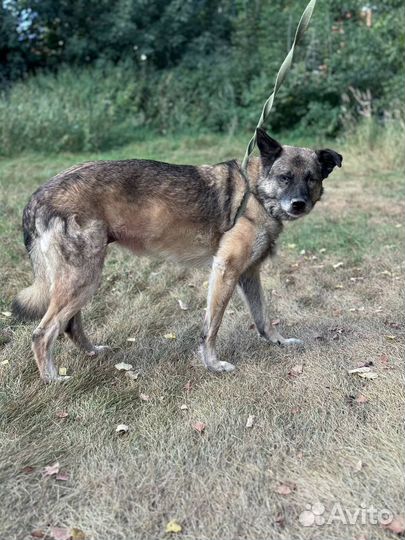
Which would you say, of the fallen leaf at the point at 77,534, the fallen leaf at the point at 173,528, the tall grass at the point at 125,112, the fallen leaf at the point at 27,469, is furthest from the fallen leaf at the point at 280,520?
the tall grass at the point at 125,112

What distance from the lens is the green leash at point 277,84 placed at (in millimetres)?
3293

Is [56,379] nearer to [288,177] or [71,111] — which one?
[288,177]

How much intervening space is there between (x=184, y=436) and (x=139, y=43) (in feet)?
56.5

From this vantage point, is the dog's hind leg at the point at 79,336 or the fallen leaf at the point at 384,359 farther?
the dog's hind leg at the point at 79,336

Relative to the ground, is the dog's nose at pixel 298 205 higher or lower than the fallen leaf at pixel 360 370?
higher

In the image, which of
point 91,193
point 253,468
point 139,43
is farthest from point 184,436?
point 139,43

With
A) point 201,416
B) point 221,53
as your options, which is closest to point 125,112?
point 221,53

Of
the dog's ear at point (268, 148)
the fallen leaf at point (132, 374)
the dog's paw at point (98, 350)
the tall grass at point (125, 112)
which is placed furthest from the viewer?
the tall grass at point (125, 112)

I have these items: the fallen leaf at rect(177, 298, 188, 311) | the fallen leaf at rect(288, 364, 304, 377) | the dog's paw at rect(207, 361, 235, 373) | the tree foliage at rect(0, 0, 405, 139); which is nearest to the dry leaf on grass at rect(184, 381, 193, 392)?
the dog's paw at rect(207, 361, 235, 373)

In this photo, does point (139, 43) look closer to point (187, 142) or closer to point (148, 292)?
point (187, 142)

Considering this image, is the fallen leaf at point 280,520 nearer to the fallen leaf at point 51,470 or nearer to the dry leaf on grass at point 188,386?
the fallen leaf at point 51,470

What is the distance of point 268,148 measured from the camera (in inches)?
156

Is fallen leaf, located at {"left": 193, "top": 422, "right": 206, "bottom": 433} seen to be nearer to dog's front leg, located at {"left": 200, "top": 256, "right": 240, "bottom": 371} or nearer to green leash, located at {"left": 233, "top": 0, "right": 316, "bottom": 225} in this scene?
dog's front leg, located at {"left": 200, "top": 256, "right": 240, "bottom": 371}

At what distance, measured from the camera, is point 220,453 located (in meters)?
2.97
